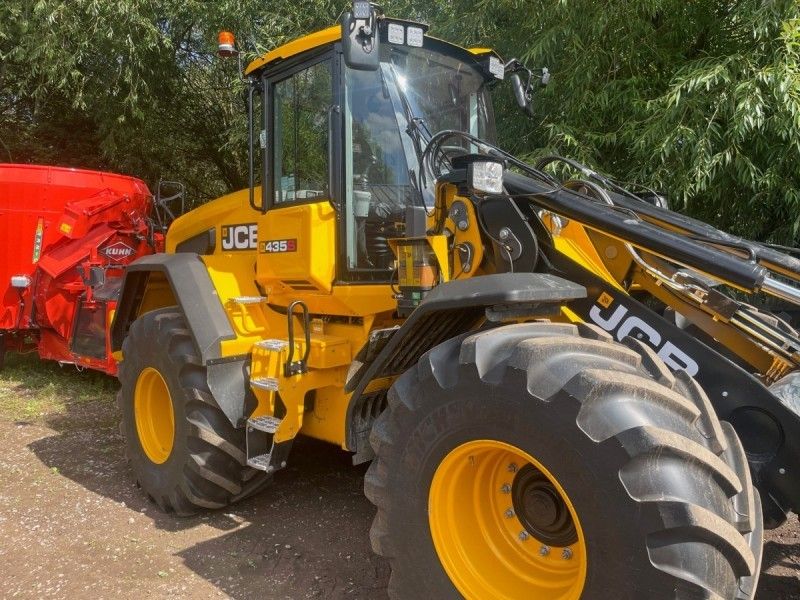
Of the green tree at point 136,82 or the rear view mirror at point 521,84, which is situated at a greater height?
the green tree at point 136,82

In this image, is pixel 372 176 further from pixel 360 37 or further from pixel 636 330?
pixel 636 330

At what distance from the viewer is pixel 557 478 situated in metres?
2.02

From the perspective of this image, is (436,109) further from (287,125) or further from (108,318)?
(108,318)

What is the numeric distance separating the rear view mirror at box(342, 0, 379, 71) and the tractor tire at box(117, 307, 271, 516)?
185cm

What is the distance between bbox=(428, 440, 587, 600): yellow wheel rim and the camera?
89.0 inches

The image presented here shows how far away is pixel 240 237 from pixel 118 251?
10.7 ft

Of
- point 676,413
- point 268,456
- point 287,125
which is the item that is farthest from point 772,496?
point 287,125

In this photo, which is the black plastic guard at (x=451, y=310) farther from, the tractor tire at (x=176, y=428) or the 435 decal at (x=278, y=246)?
the tractor tire at (x=176, y=428)

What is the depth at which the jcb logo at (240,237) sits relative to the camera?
405cm

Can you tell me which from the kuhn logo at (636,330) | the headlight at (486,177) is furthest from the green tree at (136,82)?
the kuhn logo at (636,330)

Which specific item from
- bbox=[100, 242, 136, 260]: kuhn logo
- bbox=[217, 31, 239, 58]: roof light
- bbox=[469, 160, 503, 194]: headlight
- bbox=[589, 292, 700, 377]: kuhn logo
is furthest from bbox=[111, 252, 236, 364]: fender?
bbox=[100, 242, 136, 260]: kuhn logo

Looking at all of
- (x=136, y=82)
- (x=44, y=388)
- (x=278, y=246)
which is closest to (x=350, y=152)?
(x=278, y=246)

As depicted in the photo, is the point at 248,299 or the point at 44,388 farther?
the point at 44,388

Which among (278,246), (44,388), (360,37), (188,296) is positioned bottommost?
(44,388)
